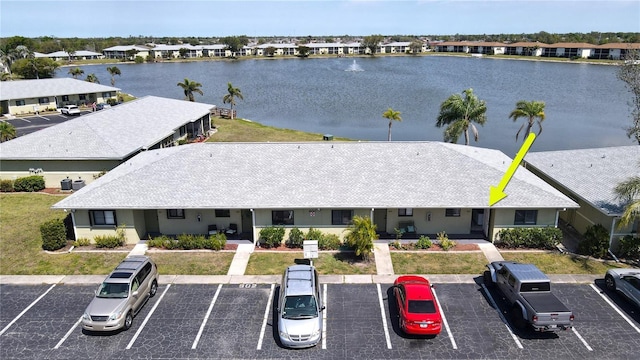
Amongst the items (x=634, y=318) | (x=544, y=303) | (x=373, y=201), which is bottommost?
(x=634, y=318)

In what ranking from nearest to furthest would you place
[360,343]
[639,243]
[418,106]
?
[360,343], [639,243], [418,106]

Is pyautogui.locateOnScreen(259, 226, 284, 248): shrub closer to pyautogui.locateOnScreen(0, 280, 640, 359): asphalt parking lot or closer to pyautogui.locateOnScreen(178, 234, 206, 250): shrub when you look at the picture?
pyautogui.locateOnScreen(178, 234, 206, 250): shrub

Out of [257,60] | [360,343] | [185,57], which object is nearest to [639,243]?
[360,343]

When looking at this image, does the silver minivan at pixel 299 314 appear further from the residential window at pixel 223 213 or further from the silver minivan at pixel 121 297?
the residential window at pixel 223 213

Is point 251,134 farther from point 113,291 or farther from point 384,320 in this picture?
point 384,320

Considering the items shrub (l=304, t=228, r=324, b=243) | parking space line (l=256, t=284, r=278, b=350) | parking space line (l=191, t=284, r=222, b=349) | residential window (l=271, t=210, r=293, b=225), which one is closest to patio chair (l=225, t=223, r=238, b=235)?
residential window (l=271, t=210, r=293, b=225)

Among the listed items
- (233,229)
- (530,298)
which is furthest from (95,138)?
(530,298)

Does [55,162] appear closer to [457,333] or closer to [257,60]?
[457,333]
